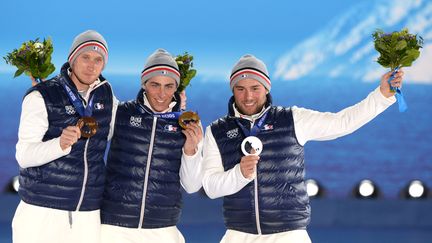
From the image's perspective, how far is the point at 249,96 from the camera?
4.79 metres

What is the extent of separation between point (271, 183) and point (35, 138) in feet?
3.94

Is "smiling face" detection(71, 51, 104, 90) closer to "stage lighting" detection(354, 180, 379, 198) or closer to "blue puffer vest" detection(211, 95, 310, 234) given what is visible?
"blue puffer vest" detection(211, 95, 310, 234)

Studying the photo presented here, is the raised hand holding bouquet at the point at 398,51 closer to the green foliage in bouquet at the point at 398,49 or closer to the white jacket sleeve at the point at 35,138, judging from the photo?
the green foliage in bouquet at the point at 398,49

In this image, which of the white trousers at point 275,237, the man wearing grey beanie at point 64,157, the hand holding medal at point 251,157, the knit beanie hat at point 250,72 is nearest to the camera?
the hand holding medal at point 251,157

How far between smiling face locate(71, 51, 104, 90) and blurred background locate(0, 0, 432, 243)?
4.44 m

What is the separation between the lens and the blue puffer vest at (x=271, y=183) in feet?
15.5

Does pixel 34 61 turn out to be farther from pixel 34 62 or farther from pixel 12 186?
pixel 12 186

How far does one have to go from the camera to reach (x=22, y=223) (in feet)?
15.2

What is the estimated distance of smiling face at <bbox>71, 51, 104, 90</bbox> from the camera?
4738mm

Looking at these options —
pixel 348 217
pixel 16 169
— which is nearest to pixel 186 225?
pixel 348 217

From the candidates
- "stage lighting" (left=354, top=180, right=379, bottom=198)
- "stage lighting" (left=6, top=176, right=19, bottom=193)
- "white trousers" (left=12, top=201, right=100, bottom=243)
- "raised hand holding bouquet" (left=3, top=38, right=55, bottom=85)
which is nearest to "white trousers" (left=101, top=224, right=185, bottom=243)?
"white trousers" (left=12, top=201, right=100, bottom=243)

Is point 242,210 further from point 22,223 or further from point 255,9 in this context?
point 255,9

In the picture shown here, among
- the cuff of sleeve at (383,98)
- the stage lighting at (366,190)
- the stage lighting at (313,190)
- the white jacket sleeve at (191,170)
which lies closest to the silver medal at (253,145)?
the white jacket sleeve at (191,170)

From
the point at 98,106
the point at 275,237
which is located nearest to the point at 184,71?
the point at 98,106
